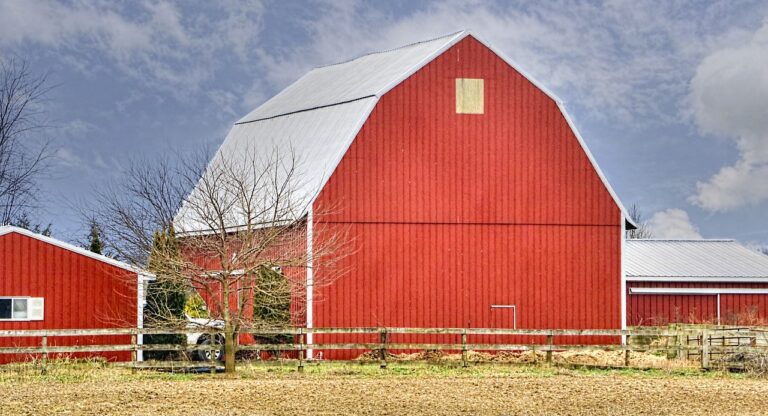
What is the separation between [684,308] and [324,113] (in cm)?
1490

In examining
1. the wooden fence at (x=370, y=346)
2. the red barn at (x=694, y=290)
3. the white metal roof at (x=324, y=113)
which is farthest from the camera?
the red barn at (x=694, y=290)

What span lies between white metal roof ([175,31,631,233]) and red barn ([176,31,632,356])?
0.11m

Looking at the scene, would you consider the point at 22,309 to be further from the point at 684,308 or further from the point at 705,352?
the point at 684,308

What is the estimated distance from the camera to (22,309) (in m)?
28.8

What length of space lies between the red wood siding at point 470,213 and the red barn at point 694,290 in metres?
9.09

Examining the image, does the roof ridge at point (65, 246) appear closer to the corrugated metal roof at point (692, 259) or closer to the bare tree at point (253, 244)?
the bare tree at point (253, 244)

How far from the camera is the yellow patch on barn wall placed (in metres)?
32.8

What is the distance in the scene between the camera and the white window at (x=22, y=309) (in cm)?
2862

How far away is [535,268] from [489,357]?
3.19 meters

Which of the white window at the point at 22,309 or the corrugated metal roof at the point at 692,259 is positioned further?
the corrugated metal roof at the point at 692,259

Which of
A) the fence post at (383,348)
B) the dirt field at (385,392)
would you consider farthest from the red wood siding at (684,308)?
the fence post at (383,348)

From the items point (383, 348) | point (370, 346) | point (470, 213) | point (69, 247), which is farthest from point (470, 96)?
point (69, 247)

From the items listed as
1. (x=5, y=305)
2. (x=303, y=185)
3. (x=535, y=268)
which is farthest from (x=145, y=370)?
(x=535, y=268)

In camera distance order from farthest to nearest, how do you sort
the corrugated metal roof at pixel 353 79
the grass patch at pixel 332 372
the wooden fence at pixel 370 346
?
the corrugated metal roof at pixel 353 79
the wooden fence at pixel 370 346
the grass patch at pixel 332 372
